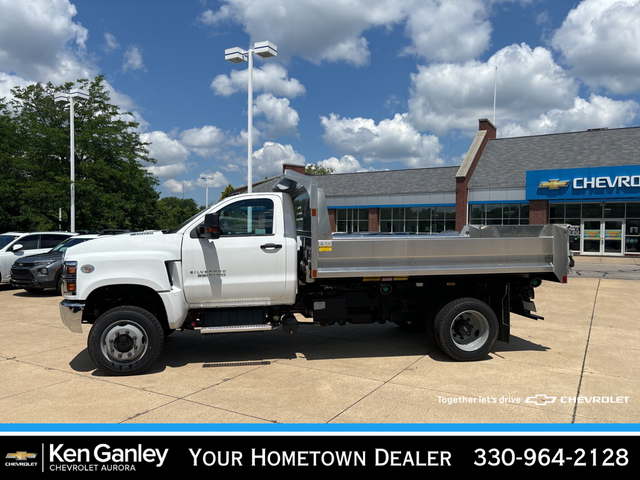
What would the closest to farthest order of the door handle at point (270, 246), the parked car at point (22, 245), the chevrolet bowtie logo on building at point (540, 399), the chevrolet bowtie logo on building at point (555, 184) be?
the chevrolet bowtie logo on building at point (540, 399)
the door handle at point (270, 246)
the parked car at point (22, 245)
the chevrolet bowtie logo on building at point (555, 184)

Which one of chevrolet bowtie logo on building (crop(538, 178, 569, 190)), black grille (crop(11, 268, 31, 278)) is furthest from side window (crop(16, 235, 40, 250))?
chevrolet bowtie logo on building (crop(538, 178, 569, 190))

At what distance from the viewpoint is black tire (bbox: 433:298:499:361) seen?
641cm

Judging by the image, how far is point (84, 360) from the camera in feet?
21.8

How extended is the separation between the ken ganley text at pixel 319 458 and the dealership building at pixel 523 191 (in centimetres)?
2368

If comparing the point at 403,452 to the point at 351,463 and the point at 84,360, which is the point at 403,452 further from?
the point at 84,360

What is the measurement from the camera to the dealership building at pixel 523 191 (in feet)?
93.1

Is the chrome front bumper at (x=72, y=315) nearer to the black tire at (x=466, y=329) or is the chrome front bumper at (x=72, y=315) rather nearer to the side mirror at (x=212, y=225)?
the side mirror at (x=212, y=225)

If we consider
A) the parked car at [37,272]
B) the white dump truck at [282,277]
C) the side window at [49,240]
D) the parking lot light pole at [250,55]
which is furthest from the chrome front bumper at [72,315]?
the side window at [49,240]

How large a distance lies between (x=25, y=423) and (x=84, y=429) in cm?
64

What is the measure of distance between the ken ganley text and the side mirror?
2.73 metres

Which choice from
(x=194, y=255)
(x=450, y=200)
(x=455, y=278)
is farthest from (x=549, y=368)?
(x=450, y=200)

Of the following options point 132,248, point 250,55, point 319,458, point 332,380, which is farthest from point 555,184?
point 319,458

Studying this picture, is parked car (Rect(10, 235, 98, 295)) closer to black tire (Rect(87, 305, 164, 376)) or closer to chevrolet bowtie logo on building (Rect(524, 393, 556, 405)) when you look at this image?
black tire (Rect(87, 305, 164, 376))

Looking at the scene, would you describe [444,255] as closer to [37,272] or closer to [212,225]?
[212,225]
